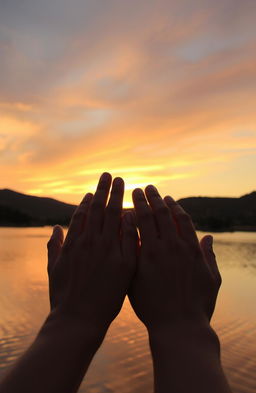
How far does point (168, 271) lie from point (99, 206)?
43 centimetres

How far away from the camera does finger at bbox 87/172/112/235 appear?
1.65 metres

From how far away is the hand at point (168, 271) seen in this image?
1.40 metres

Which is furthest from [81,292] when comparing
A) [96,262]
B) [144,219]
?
[144,219]

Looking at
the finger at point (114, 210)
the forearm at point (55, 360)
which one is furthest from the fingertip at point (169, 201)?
the forearm at point (55, 360)

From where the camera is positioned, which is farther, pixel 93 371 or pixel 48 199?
pixel 48 199

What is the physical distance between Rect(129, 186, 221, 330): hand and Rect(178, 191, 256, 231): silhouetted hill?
111 feet

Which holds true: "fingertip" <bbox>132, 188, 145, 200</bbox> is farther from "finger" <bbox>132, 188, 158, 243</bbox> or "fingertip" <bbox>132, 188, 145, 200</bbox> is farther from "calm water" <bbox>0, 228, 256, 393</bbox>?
"calm water" <bbox>0, 228, 256, 393</bbox>

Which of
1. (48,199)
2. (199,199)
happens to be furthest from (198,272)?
(48,199)

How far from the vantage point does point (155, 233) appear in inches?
63.7

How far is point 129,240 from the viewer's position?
163 centimetres

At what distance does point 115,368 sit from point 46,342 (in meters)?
1.65

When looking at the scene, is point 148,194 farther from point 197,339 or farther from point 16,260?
point 16,260

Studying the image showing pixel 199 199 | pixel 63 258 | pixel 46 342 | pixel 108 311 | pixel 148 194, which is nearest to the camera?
pixel 46 342

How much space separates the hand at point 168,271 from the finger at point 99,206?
145 mm
